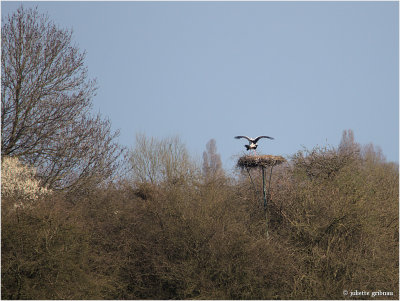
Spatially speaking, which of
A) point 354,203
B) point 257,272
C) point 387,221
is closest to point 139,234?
point 257,272

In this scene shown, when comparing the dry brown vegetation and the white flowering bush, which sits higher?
the white flowering bush

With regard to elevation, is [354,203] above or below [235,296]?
above

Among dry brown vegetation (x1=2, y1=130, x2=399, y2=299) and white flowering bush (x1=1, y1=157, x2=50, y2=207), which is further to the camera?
white flowering bush (x1=1, y1=157, x2=50, y2=207)

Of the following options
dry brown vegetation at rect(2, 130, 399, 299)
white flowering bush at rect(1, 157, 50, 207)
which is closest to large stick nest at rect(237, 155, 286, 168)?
dry brown vegetation at rect(2, 130, 399, 299)

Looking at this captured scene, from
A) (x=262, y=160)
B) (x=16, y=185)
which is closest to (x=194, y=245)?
(x=262, y=160)

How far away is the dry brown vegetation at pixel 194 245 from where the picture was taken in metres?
13.4

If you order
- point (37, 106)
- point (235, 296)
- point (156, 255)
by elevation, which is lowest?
point (235, 296)

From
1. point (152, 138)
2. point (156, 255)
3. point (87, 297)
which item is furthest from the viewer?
point (152, 138)

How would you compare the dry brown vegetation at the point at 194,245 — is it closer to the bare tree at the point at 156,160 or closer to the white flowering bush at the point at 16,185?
the white flowering bush at the point at 16,185

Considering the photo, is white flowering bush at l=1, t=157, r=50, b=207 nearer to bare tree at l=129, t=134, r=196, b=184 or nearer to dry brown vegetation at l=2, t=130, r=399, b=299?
dry brown vegetation at l=2, t=130, r=399, b=299

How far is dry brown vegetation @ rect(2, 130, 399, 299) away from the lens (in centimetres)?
1345

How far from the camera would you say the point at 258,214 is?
17.4 meters

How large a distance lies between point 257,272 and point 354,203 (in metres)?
3.60

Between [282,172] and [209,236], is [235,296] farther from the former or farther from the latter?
[282,172]
